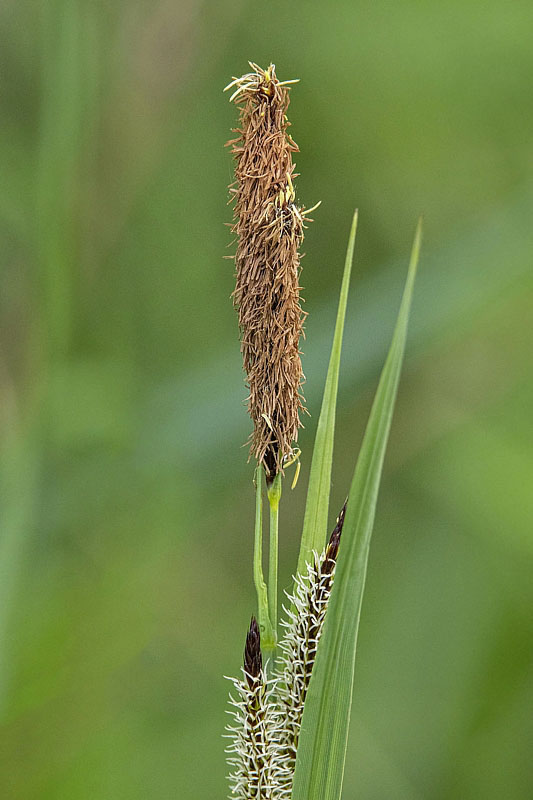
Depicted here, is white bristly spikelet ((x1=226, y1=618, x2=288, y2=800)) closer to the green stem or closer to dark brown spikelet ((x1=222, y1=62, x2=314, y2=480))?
the green stem

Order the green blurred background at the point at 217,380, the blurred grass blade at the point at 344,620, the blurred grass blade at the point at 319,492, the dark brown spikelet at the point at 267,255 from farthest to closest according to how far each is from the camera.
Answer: the green blurred background at the point at 217,380
the blurred grass blade at the point at 319,492
the dark brown spikelet at the point at 267,255
the blurred grass blade at the point at 344,620

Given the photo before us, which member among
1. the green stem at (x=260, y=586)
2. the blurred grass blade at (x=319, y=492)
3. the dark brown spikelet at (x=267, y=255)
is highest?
the dark brown spikelet at (x=267, y=255)

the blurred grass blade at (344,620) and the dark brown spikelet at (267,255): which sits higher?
the dark brown spikelet at (267,255)

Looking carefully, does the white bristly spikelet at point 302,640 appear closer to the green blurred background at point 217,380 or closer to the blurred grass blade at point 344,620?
the blurred grass blade at point 344,620

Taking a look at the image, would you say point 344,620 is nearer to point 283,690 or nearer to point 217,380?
point 283,690

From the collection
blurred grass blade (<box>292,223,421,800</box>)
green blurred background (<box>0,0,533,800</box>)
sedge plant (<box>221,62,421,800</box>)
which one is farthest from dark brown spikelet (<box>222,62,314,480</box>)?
green blurred background (<box>0,0,533,800</box>)

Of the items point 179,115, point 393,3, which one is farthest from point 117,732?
point 393,3

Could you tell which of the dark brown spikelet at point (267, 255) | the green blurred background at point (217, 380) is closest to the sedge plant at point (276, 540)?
the dark brown spikelet at point (267, 255)
